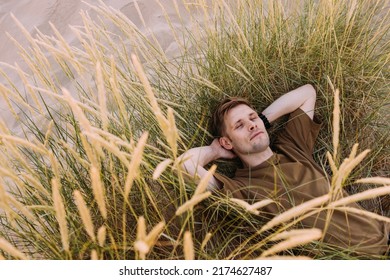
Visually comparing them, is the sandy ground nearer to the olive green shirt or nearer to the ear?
the ear

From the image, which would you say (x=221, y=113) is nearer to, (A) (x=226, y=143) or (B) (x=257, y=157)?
(A) (x=226, y=143)

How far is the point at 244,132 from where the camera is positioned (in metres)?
2.11

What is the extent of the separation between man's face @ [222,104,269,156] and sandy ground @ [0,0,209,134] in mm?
1177

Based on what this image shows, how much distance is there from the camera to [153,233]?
36.9 inches

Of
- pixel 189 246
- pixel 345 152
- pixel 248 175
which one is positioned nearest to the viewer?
pixel 189 246

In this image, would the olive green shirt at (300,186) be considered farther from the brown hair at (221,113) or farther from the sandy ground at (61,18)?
the sandy ground at (61,18)

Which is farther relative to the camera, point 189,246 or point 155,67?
point 155,67

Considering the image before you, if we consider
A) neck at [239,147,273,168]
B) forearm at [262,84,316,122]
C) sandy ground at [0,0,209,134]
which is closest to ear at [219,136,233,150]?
neck at [239,147,273,168]

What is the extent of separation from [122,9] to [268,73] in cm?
153

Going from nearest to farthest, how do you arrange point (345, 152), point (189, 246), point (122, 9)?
point (189, 246)
point (345, 152)
point (122, 9)

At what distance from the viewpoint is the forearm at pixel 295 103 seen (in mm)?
2244

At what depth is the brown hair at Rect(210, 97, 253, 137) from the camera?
85.3 inches
